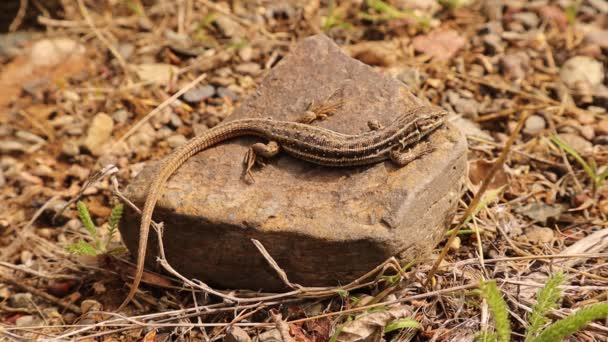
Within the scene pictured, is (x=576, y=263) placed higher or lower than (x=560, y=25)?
lower

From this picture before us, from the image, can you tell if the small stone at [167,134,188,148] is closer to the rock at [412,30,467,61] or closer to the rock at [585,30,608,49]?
the rock at [412,30,467,61]

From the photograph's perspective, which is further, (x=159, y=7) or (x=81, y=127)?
(x=159, y=7)

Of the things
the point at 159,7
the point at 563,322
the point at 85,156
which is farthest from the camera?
the point at 159,7

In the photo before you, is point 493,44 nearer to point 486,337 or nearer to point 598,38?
point 598,38

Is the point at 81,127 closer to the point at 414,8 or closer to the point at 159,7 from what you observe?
the point at 159,7

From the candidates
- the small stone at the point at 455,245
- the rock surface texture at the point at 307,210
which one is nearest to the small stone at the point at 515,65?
the rock surface texture at the point at 307,210

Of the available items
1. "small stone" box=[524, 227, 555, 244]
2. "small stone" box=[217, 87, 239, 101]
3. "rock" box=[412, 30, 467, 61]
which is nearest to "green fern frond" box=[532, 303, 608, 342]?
Result: "small stone" box=[524, 227, 555, 244]

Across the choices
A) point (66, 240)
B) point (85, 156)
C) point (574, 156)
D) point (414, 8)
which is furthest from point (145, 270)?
point (414, 8)
